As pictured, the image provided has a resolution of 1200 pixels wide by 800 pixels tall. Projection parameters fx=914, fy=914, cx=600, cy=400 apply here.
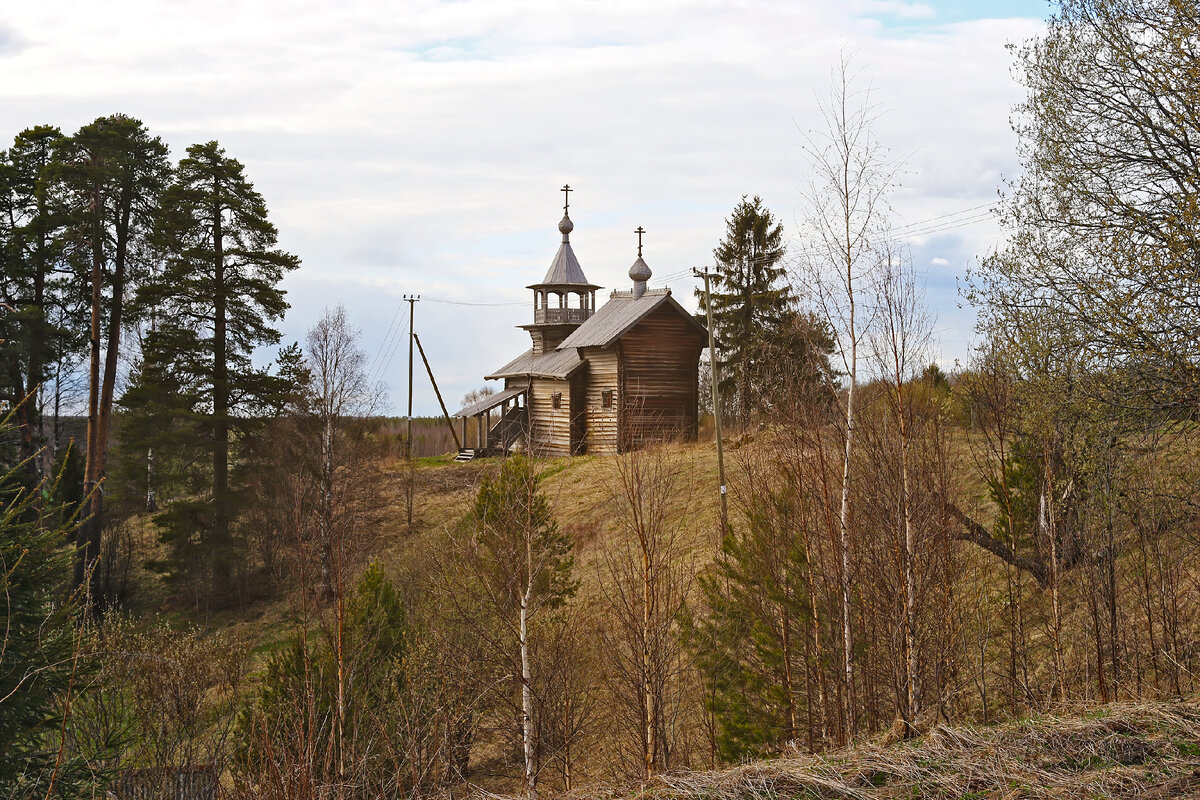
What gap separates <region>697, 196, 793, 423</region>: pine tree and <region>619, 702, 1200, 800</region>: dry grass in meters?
31.6

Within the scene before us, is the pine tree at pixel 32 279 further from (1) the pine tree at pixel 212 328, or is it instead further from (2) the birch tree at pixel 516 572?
(2) the birch tree at pixel 516 572

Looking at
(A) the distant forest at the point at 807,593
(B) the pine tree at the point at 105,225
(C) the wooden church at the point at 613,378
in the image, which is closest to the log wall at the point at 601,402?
(C) the wooden church at the point at 613,378

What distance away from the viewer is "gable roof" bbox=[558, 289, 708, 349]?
123 feet

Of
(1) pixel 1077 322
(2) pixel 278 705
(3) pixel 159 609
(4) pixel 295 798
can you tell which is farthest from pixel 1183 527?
(3) pixel 159 609

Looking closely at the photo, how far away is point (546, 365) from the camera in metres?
41.2

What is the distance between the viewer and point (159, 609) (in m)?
32.1

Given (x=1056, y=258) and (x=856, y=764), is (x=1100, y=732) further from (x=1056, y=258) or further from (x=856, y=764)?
(x=1056, y=258)

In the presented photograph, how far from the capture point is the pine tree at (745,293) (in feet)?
135

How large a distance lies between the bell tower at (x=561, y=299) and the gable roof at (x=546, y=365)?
106 cm

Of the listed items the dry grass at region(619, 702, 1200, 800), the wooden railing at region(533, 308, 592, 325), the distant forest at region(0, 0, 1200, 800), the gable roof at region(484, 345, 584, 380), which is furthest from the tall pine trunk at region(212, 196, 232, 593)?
the dry grass at region(619, 702, 1200, 800)

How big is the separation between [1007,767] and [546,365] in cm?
3471

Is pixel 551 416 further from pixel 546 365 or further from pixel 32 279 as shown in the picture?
pixel 32 279

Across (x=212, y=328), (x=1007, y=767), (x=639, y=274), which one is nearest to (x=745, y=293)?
(x=639, y=274)

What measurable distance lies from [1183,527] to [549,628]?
1063 cm
